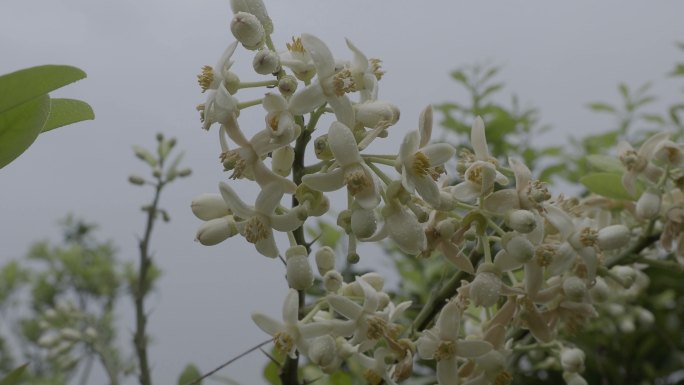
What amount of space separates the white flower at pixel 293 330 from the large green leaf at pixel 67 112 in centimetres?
26

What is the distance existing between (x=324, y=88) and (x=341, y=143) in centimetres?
6

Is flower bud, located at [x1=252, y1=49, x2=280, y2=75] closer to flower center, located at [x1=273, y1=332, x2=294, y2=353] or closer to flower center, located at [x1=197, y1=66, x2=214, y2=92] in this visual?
flower center, located at [x1=197, y1=66, x2=214, y2=92]

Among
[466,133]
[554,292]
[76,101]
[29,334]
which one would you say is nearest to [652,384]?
[466,133]

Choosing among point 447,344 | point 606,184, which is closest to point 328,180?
point 447,344

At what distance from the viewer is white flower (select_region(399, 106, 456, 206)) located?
653 mm

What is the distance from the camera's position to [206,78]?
69cm

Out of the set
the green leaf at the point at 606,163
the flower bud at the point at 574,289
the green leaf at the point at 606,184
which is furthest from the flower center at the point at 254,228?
the green leaf at the point at 606,163

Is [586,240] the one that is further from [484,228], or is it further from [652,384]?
[652,384]

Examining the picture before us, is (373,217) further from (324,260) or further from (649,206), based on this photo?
(649,206)

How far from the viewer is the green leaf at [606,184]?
1.04m

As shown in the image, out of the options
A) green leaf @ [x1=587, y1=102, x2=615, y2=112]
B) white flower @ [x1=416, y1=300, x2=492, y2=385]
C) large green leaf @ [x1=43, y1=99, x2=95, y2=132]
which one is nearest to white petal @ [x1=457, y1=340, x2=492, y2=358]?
white flower @ [x1=416, y1=300, x2=492, y2=385]

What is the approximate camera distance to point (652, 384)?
6.47 feet

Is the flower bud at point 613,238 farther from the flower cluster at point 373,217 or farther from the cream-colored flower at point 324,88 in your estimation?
the cream-colored flower at point 324,88

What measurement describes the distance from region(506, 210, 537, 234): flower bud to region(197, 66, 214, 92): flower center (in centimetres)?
32
